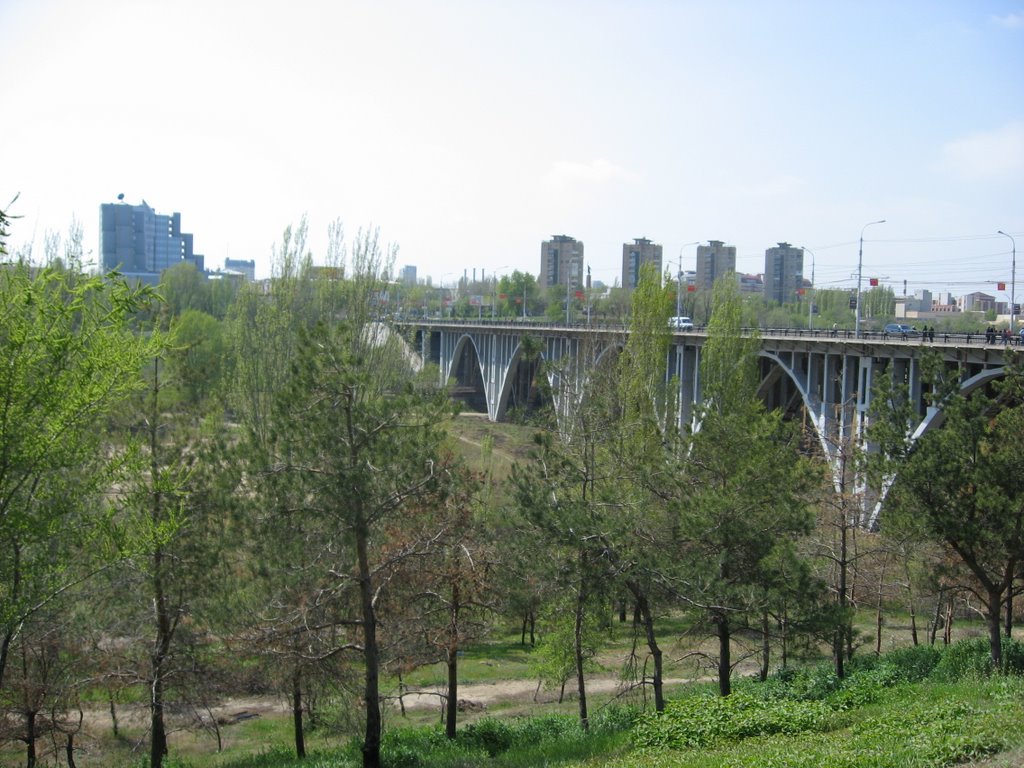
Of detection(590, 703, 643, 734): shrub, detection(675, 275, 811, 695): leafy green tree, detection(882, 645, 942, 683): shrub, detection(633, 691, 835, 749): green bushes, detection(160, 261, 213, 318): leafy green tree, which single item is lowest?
detection(590, 703, 643, 734): shrub

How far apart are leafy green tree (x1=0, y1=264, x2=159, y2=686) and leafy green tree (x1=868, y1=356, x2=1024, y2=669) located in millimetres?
10315

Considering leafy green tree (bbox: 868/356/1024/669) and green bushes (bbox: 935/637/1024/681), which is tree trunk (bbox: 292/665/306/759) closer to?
leafy green tree (bbox: 868/356/1024/669)

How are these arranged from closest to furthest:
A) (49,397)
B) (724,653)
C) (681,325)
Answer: (49,397) < (724,653) < (681,325)

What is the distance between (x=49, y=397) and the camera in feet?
28.8

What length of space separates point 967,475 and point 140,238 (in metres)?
176

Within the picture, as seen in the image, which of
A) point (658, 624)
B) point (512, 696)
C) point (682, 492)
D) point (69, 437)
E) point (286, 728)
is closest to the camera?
point (69, 437)

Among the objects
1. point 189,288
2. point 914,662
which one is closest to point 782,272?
point 189,288

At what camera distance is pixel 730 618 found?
14516mm

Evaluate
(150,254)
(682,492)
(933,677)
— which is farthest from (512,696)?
(150,254)

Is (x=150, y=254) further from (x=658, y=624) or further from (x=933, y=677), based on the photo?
(x=933, y=677)

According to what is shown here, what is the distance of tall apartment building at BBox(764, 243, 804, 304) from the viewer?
109356mm

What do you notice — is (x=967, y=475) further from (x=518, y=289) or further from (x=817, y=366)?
(x=518, y=289)

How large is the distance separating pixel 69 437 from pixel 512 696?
50.2 feet

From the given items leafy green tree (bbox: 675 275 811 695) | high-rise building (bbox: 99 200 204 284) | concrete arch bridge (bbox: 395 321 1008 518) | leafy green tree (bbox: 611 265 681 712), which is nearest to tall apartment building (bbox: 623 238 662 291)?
concrete arch bridge (bbox: 395 321 1008 518)
